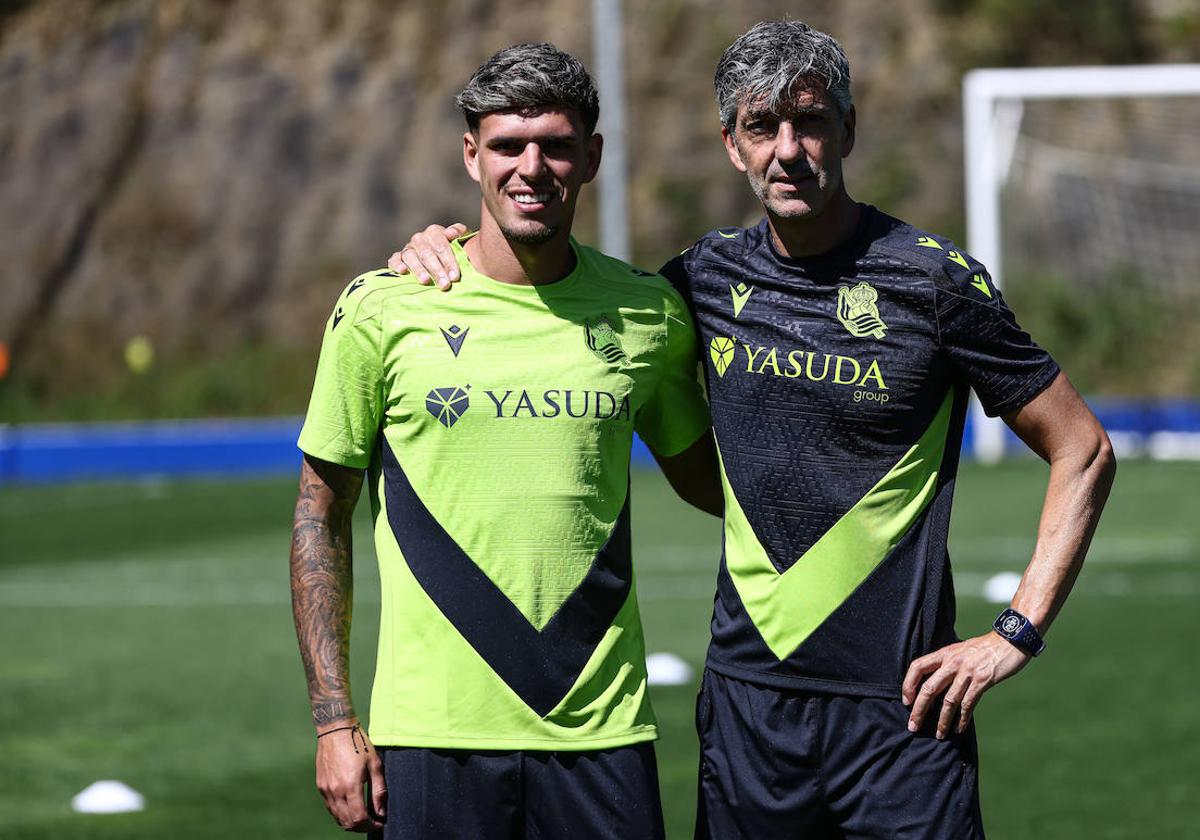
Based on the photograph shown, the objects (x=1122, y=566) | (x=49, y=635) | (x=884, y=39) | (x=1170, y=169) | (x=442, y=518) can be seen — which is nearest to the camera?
(x=442, y=518)

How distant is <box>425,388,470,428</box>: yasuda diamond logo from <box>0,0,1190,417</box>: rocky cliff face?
77.7 feet

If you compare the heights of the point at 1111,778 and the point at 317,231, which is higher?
the point at 317,231

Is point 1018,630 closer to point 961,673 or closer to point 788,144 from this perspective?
point 961,673

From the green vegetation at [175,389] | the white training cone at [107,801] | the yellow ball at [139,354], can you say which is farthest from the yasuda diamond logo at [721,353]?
the yellow ball at [139,354]

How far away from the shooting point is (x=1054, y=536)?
3.41 metres

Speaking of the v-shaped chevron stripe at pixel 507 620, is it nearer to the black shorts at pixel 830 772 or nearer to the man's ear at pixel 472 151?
the black shorts at pixel 830 772

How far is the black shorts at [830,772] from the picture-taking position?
3408 millimetres

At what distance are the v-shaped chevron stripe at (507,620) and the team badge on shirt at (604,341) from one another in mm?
376

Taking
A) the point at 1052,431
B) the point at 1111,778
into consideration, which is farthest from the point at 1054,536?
the point at 1111,778

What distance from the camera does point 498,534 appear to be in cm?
333

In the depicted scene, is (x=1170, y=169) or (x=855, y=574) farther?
(x=1170, y=169)

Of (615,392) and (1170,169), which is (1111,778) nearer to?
(615,392)

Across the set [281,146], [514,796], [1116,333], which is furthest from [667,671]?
[281,146]

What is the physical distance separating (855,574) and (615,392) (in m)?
0.56
